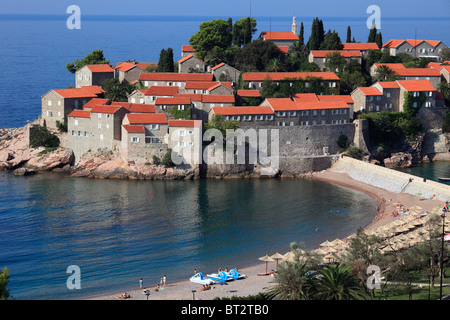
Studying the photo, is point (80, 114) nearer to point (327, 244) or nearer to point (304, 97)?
point (304, 97)

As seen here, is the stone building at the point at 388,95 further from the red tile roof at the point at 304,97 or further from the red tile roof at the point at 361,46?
the red tile roof at the point at 361,46

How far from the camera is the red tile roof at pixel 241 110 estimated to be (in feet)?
221

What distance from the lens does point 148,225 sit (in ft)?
173

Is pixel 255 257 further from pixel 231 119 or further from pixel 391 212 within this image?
pixel 231 119

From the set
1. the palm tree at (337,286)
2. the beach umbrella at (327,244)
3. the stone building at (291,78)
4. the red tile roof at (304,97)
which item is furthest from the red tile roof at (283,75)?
the palm tree at (337,286)

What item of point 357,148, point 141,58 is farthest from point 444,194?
point 141,58

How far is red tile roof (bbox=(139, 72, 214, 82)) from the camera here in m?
74.8

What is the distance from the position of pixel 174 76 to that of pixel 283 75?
11694 millimetres

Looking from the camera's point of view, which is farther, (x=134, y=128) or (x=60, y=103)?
(x=60, y=103)

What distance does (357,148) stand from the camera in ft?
233

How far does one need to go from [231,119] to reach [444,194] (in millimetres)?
21096

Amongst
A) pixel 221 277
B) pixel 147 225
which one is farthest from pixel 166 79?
pixel 221 277

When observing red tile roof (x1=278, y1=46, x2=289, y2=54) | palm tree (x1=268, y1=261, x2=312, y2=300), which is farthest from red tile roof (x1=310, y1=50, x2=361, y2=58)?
palm tree (x1=268, y1=261, x2=312, y2=300)

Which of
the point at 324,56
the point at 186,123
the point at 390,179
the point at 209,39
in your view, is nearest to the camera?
the point at 390,179
